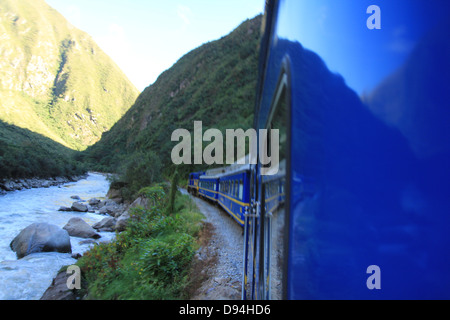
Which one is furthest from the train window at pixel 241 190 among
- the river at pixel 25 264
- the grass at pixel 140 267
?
the river at pixel 25 264

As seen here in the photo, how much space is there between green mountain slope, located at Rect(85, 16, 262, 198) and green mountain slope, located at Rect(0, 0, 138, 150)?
39811 millimetres

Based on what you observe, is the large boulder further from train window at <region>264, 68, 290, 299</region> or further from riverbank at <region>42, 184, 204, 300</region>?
train window at <region>264, 68, 290, 299</region>


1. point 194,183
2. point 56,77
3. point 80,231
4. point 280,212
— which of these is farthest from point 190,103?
point 56,77

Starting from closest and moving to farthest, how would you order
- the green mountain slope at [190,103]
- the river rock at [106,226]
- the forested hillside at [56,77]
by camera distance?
the river rock at [106,226] < the green mountain slope at [190,103] < the forested hillside at [56,77]

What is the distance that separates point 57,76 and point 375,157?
195 m

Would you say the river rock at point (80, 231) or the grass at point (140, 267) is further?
the river rock at point (80, 231)

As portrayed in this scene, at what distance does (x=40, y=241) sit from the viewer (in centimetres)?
893

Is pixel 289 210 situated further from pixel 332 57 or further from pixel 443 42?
pixel 443 42

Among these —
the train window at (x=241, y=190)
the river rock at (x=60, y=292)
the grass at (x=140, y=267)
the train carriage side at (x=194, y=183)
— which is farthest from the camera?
the train carriage side at (x=194, y=183)

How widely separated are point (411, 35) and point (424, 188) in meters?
0.29

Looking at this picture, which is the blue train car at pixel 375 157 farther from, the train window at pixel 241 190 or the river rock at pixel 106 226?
the river rock at pixel 106 226

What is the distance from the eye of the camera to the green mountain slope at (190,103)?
46.1 metres

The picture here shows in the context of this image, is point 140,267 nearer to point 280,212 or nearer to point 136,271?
point 136,271

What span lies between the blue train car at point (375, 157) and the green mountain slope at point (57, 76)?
129 m
